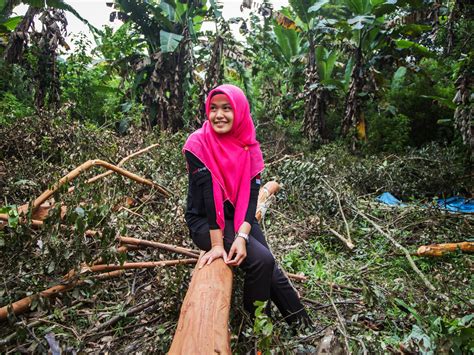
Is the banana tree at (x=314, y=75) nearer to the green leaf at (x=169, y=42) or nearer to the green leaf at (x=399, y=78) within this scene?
the green leaf at (x=399, y=78)

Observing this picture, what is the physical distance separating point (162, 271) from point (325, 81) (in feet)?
26.2

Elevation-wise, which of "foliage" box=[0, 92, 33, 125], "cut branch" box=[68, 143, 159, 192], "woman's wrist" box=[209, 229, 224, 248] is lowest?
"woman's wrist" box=[209, 229, 224, 248]

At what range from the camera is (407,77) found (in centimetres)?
1030

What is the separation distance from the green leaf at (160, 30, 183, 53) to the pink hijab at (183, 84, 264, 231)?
→ 6610 mm

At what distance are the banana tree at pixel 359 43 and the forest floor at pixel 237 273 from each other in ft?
9.79

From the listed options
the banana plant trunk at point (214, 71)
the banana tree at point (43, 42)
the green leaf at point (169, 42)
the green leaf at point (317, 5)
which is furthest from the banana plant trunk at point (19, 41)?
the green leaf at point (317, 5)

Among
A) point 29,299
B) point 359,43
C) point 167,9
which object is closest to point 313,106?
point 359,43

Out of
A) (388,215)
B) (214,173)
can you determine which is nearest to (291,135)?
(388,215)

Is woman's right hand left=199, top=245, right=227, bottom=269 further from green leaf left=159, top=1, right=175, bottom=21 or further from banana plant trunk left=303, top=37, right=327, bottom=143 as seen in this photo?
green leaf left=159, top=1, right=175, bottom=21

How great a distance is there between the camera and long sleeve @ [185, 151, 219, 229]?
219 centimetres

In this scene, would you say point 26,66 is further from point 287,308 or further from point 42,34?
point 287,308

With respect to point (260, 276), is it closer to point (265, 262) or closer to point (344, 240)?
point (265, 262)

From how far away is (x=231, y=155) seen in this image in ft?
7.59

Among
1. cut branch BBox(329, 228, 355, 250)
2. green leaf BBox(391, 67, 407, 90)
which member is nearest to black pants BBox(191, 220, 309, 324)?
cut branch BBox(329, 228, 355, 250)
